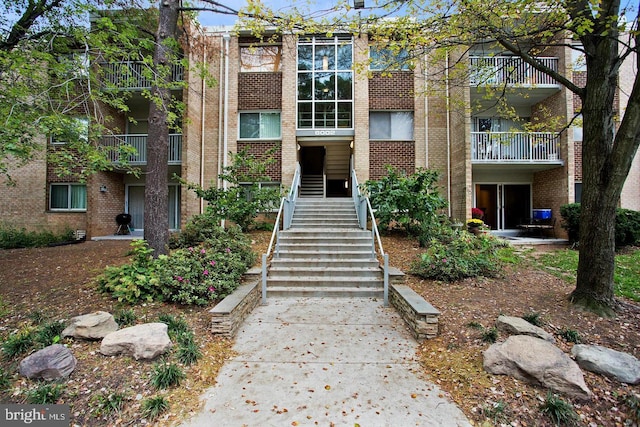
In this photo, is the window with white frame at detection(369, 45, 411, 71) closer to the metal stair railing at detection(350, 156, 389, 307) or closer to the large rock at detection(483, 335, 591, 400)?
the metal stair railing at detection(350, 156, 389, 307)

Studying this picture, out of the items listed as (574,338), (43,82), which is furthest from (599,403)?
(43,82)

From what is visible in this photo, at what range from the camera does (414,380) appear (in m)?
3.08

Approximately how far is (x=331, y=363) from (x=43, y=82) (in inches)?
296

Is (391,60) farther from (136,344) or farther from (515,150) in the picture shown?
(136,344)

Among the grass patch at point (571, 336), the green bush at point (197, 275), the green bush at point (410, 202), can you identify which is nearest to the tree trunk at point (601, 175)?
the grass patch at point (571, 336)

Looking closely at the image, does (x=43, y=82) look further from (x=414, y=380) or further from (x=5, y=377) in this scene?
(x=414, y=380)

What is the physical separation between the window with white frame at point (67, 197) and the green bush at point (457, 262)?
13.7 meters

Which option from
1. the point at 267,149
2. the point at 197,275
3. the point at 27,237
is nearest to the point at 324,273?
the point at 197,275

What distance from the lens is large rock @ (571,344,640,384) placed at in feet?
9.15

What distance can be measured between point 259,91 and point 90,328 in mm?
10622

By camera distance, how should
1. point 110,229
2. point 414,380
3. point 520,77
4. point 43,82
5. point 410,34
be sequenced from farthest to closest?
point 110,229, point 520,77, point 43,82, point 410,34, point 414,380

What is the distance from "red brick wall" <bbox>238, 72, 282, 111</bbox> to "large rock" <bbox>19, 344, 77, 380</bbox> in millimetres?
10676

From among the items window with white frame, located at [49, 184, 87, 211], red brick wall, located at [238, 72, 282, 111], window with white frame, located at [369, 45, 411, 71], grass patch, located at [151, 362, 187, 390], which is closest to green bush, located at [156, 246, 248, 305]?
grass patch, located at [151, 362, 187, 390]

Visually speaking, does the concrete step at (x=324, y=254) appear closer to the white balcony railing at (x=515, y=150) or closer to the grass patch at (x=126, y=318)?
the grass patch at (x=126, y=318)
